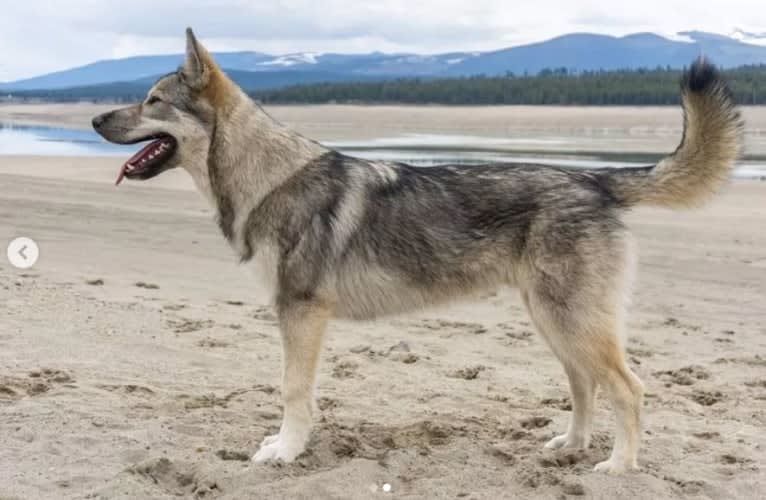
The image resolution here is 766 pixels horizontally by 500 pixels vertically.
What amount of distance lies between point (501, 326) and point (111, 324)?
3407mm

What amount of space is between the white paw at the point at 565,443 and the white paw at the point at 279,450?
1.46m

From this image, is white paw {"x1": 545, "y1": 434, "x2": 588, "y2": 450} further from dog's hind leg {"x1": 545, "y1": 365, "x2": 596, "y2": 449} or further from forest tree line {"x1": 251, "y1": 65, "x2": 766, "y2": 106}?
forest tree line {"x1": 251, "y1": 65, "x2": 766, "y2": 106}

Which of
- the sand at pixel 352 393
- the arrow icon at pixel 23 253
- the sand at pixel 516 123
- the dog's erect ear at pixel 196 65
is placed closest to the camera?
the sand at pixel 352 393

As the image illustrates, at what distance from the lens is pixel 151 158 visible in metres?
5.41

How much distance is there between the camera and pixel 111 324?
796 cm

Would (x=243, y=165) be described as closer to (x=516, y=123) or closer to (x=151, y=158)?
(x=151, y=158)

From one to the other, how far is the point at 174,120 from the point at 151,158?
0.26 metres

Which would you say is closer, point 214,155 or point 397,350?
point 214,155

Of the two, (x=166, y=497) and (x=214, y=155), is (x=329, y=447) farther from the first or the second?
(x=214, y=155)

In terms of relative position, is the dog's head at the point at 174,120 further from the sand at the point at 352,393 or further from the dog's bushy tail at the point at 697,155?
the dog's bushy tail at the point at 697,155

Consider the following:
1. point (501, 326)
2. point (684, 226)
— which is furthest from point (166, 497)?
point (684, 226)

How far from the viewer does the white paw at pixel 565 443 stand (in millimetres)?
5493

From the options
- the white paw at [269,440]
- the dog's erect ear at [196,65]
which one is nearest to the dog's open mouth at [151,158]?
the dog's erect ear at [196,65]

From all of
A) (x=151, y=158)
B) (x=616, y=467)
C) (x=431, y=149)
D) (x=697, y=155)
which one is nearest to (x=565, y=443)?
(x=616, y=467)
